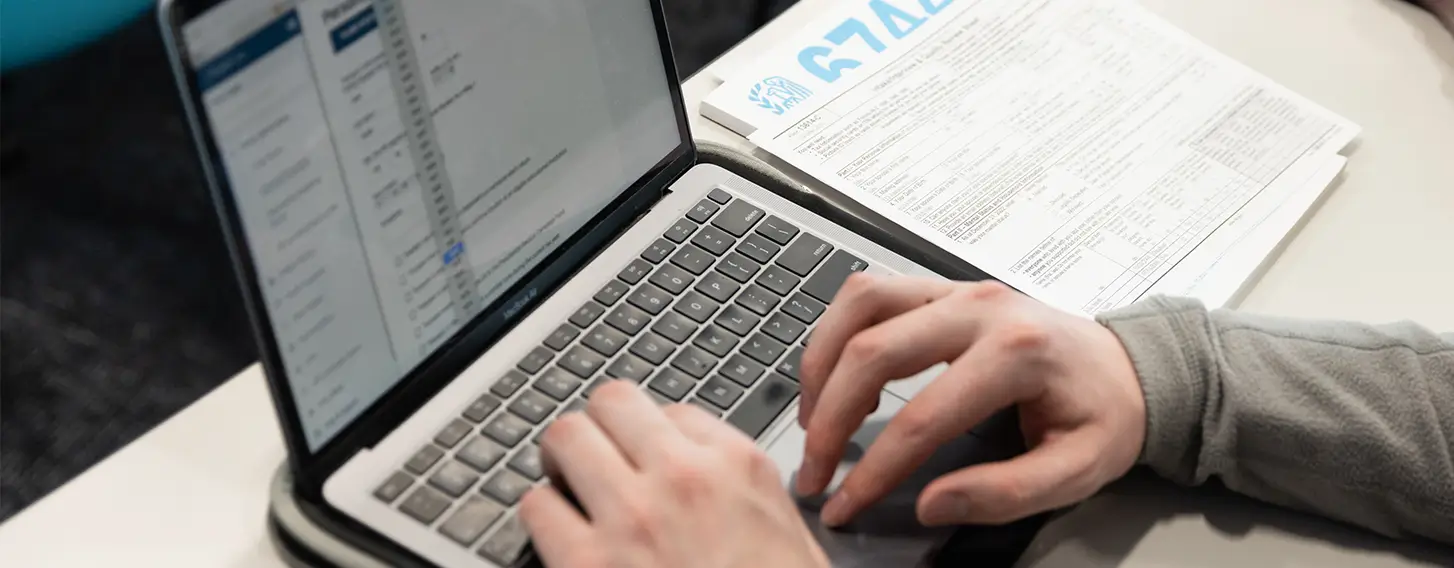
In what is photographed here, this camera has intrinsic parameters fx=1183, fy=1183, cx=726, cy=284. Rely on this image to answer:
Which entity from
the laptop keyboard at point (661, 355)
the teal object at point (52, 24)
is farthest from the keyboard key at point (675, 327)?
the teal object at point (52, 24)

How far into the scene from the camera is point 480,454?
0.51 m

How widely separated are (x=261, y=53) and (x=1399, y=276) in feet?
2.13

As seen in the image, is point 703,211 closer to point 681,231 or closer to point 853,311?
point 681,231

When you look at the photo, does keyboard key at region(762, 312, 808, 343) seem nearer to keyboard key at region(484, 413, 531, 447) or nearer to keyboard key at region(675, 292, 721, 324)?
keyboard key at region(675, 292, 721, 324)

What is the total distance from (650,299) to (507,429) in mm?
108

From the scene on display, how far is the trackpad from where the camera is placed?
0.50m

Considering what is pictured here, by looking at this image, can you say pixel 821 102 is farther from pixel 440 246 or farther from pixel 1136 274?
pixel 440 246

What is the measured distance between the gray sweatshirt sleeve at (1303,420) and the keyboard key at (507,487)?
0.28 metres

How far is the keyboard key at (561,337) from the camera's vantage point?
561 mm

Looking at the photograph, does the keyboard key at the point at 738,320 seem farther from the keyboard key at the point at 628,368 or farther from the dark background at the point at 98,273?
the dark background at the point at 98,273

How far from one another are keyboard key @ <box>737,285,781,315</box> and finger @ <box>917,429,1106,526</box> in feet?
0.47

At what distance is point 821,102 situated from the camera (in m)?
0.79

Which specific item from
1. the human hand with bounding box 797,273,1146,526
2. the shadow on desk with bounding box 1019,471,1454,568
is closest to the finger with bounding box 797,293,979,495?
the human hand with bounding box 797,273,1146,526

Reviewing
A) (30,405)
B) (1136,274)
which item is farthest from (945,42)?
(30,405)
